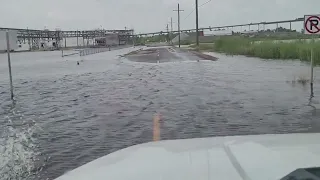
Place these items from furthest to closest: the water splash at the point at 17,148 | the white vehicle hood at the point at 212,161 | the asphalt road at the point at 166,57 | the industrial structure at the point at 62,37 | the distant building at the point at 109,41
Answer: the industrial structure at the point at 62,37 → the distant building at the point at 109,41 → the asphalt road at the point at 166,57 → the water splash at the point at 17,148 → the white vehicle hood at the point at 212,161

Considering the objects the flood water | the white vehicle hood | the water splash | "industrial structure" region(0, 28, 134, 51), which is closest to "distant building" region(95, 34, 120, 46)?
"industrial structure" region(0, 28, 134, 51)

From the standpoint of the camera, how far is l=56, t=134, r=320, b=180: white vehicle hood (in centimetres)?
208

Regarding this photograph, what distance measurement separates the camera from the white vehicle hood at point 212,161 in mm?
2082

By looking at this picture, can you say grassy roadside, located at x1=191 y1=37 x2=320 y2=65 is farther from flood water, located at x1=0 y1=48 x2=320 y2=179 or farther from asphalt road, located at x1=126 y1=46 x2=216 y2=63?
flood water, located at x1=0 y1=48 x2=320 y2=179

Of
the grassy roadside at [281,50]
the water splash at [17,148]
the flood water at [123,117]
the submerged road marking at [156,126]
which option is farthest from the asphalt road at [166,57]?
the water splash at [17,148]

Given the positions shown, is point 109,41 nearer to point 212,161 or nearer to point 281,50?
point 281,50

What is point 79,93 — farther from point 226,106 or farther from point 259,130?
point 259,130

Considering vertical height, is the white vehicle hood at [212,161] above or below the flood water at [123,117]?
above

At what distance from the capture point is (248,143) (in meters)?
2.73

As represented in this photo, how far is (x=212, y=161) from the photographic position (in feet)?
7.63

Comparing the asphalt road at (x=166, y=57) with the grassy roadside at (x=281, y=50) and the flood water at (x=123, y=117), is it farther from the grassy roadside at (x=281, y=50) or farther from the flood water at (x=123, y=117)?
the flood water at (x=123, y=117)

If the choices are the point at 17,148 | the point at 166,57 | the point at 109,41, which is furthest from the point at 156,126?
the point at 109,41

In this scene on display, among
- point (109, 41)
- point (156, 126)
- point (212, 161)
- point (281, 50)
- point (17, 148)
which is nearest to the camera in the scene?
point (212, 161)

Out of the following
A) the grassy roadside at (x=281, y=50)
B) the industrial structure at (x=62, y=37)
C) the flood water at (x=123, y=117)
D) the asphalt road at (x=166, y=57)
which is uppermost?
the industrial structure at (x=62, y=37)
